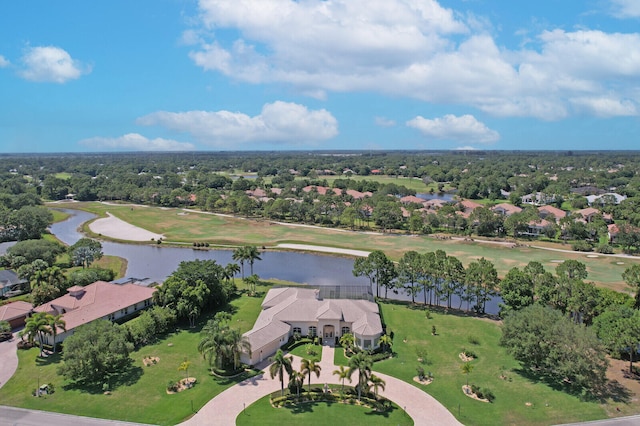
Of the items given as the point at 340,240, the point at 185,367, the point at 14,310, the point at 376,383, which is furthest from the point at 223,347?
the point at 340,240

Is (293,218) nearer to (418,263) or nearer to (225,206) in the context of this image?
(225,206)

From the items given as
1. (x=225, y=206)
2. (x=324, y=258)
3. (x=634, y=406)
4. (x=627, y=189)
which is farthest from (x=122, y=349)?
(x=627, y=189)

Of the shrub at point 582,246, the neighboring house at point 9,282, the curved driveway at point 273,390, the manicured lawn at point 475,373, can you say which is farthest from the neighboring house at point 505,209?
the neighboring house at point 9,282

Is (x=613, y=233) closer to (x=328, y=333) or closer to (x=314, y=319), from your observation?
(x=328, y=333)

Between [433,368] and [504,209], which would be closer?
[433,368]

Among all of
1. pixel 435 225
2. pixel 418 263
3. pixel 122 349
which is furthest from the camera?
pixel 435 225

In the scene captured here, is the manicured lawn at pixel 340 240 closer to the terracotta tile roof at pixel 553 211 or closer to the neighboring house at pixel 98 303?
the terracotta tile roof at pixel 553 211

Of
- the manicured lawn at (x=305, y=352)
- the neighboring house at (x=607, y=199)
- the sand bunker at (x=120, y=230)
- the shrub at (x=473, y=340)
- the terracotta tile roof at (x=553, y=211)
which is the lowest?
the manicured lawn at (x=305, y=352)
